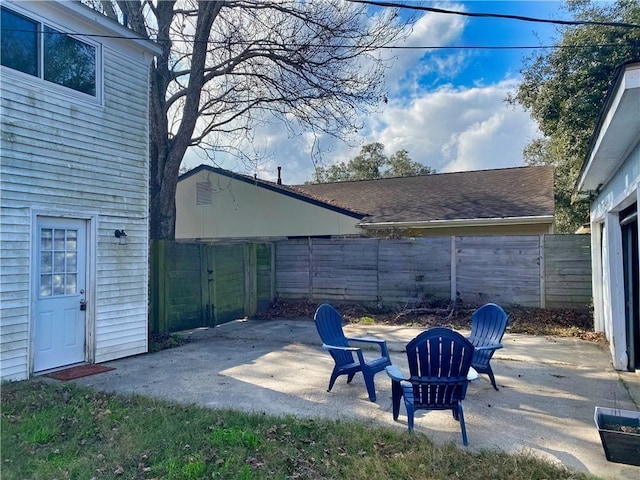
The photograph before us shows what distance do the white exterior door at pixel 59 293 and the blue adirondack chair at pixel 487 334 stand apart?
5588mm

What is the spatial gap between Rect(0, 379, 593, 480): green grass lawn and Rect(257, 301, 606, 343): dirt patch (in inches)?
237

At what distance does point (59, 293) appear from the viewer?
6.01 meters

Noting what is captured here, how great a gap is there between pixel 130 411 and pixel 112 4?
9.64 m

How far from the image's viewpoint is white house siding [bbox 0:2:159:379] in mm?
5270

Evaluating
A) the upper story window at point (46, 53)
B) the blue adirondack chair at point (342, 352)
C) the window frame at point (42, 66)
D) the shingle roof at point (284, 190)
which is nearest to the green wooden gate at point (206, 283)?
the shingle roof at point (284, 190)

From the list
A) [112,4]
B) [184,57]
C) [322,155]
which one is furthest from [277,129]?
[112,4]

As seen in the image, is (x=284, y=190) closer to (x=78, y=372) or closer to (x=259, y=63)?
(x=259, y=63)

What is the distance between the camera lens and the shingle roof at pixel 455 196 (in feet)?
39.7

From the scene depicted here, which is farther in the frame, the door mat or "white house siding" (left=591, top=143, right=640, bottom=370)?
the door mat

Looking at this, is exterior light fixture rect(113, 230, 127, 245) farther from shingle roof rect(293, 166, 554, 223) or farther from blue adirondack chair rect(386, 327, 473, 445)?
shingle roof rect(293, 166, 554, 223)

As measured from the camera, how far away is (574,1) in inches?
462

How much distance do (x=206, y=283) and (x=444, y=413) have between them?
6.25m

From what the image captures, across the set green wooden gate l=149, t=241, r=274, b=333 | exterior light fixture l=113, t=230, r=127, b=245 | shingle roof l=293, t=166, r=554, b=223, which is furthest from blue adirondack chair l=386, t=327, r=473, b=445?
shingle roof l=293, t=166, r=554, b=223

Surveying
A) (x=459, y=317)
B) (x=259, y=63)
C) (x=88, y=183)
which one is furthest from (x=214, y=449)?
(x=259, y=63)
